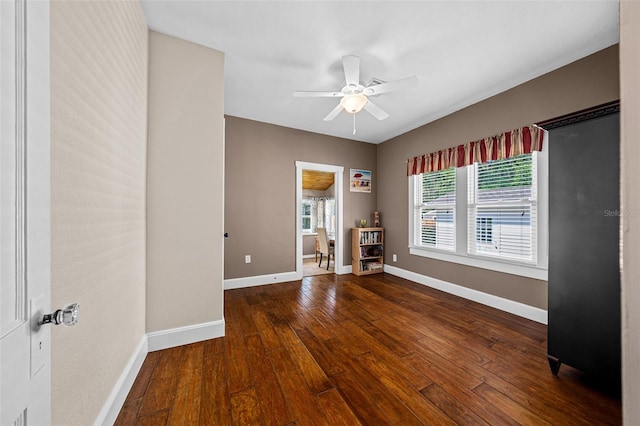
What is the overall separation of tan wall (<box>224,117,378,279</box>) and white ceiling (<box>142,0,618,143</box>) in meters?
0.90

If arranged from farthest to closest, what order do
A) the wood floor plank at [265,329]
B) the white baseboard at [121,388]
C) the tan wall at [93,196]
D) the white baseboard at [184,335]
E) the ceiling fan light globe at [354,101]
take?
1. the ceiling fan light globe at [354,101]
2. the wood floor plank at [265,329]
3. the white baseboard at [184,335]
4. the white baseboard at [121,388]
5. the tan wall at [93,196]

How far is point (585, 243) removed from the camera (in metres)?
1.57

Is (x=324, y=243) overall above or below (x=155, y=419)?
above

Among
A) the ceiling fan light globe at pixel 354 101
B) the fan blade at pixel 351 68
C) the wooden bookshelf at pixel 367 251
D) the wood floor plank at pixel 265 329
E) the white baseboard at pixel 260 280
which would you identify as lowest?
the wood floor plank at pixel 265 329

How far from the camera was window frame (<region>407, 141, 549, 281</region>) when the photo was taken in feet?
8.32

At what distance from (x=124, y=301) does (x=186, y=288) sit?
0.59m

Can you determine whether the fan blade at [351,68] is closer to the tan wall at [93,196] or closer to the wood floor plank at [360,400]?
the tan wall at [93,196]

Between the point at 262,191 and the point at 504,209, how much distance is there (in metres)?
3.16

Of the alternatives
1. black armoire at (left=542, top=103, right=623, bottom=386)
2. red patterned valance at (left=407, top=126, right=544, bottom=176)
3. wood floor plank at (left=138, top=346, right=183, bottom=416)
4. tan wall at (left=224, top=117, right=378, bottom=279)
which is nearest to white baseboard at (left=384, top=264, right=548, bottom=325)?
black armoire at (left=542, top=103, right=623, bottom=386)

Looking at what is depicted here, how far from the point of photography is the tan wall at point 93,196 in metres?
0.93

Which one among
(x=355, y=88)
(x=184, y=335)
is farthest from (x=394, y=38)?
(x=184, y=335)

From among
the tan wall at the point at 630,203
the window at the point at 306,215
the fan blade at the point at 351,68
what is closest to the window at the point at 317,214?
the window at the point at 306,215

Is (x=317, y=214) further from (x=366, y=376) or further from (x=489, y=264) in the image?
(x=366, y=376)

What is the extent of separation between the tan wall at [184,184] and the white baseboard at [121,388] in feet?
0.80
